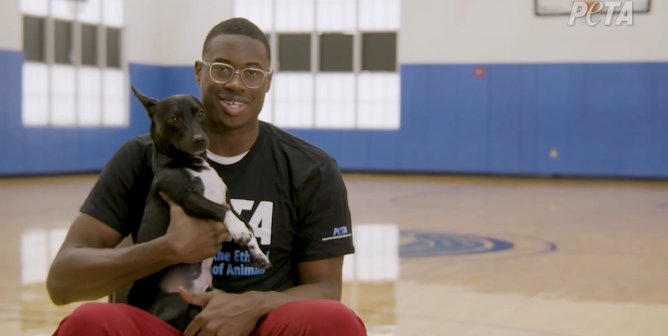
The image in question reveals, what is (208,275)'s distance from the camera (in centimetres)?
282

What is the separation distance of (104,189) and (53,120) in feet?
52.8

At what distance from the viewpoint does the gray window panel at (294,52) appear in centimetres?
2052

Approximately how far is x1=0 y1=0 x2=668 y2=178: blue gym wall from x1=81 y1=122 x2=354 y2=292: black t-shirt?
15.1 meters

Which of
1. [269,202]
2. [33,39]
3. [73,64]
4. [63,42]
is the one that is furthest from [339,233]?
[73,64]

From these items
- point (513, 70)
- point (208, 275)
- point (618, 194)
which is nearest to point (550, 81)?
point (513, 70)

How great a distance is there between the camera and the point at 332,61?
2039 cm

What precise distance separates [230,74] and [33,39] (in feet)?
51.7

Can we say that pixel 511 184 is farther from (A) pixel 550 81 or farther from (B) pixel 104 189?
(B) pixel 104 189

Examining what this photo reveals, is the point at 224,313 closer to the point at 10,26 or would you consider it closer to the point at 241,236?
the point at 241,236

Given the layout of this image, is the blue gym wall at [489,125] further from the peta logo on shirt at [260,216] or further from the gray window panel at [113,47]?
the peta logo on shirt at [260,216]

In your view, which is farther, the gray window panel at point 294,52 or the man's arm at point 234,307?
the gray window panel at point 294,52

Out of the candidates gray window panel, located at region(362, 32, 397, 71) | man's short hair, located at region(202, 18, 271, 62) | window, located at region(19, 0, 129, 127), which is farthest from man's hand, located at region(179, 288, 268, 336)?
gray window panel, located at region(362, 32, 397, 71)

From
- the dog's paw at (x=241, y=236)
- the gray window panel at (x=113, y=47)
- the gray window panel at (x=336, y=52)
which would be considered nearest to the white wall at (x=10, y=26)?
the gray window panel at (x=113, y=47)

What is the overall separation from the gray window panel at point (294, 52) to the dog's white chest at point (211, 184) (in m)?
17.9
